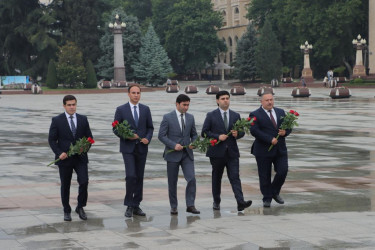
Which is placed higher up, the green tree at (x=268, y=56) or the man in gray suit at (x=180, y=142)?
the green tree at (x=268, y=56)

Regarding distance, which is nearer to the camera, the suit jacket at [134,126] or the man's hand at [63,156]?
the man's hand at [63,156]

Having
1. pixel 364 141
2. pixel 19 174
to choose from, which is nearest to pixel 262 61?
pixel 364 141

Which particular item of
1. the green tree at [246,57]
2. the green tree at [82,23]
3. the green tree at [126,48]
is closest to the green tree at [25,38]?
the green tree at [82,23]

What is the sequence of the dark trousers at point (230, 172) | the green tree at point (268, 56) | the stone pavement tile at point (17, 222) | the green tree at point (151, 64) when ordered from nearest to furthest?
the stone pavement tile at point (17, 222), the dark trousers at point (230, 172), the green tree at point (268, 56), the green tree at point (151, 64)

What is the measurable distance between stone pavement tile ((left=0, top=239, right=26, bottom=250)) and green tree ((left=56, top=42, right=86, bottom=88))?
64563 millimetres

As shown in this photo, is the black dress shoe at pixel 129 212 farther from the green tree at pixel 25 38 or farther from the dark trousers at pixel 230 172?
the green tree at pixel 25 38

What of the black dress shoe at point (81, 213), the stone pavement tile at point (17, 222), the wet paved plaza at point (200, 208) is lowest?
the wet paved plaza at point (200, 208)

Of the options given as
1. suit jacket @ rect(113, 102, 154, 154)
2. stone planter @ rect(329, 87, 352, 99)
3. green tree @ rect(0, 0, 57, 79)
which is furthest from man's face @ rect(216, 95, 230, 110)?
green tree @ rect(0, 0, 57, 79)

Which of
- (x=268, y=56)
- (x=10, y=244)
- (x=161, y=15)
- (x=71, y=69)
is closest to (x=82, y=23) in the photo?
(x=71, y=69)

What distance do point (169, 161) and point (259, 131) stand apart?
142cm

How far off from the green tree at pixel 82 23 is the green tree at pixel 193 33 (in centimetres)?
Answer: 1773

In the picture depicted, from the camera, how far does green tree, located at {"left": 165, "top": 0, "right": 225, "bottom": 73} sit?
108125 mm

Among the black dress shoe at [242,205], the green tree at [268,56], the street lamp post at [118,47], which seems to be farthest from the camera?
the green tree at [268,56]

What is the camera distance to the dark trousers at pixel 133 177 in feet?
36.1
